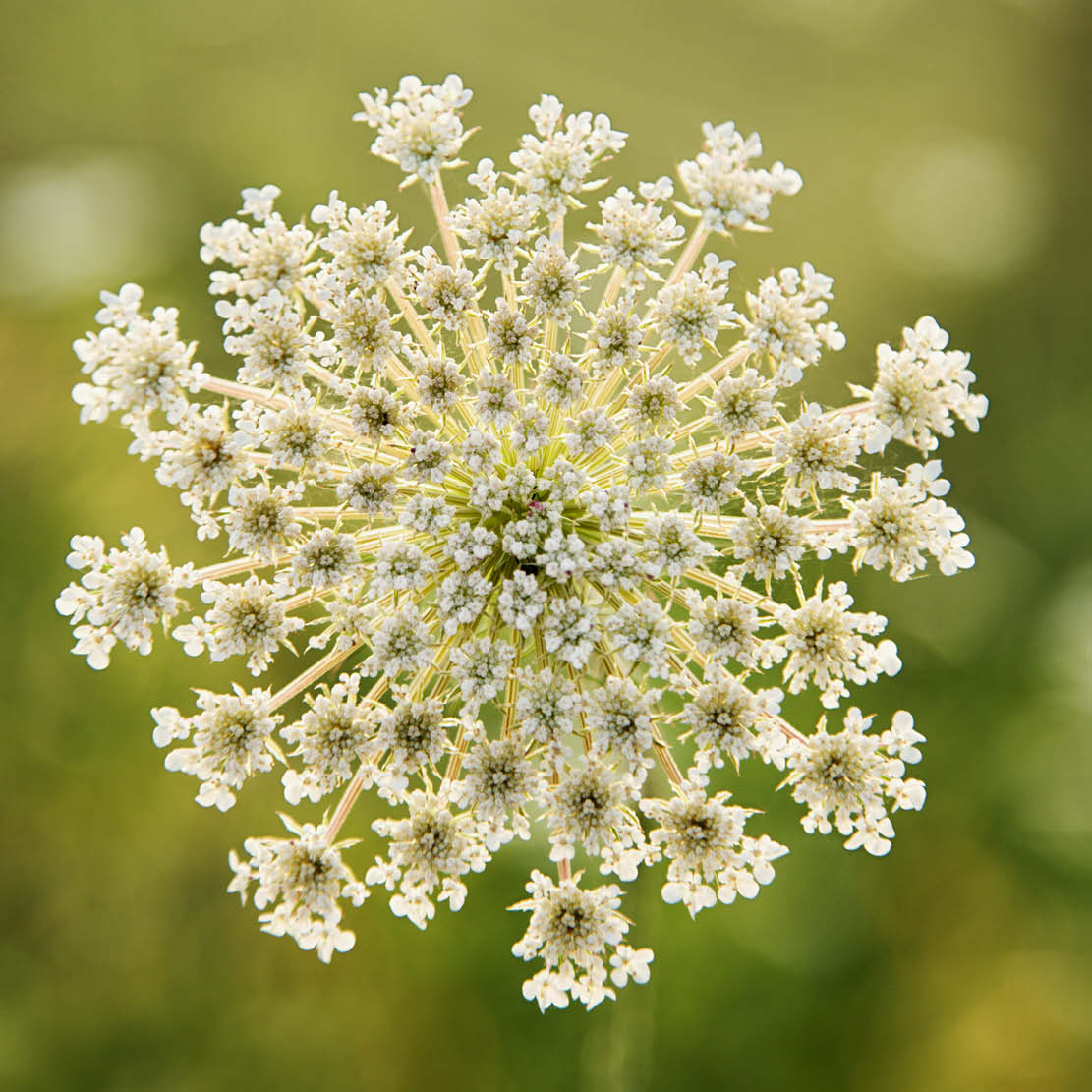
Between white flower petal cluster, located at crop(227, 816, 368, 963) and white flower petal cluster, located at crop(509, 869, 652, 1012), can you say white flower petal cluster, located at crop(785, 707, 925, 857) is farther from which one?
white flower petal cluster, located at crop(227, 816, 368, 963)

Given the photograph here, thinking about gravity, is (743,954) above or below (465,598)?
below

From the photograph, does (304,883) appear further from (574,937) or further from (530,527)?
(530,527)

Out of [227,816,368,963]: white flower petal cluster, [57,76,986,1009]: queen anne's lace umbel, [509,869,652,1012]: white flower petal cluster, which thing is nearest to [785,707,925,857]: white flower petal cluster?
[57,76,986,1009]: queen anne's lace umbel

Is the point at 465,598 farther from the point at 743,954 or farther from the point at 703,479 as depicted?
the point at 743,954

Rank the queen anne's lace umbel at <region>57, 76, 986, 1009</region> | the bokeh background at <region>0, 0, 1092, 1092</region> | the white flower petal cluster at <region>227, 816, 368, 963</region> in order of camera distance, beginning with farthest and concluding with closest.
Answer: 1. the bokeh background at <region>0, 0, 1092, 1092</region>
2. the white flower petal cluster at <region>227, 816, 368, 963</region>
3. the queen anne's lace umbel at <region>57, 76, 986, 1009</region>

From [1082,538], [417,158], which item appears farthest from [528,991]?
[1082,538]

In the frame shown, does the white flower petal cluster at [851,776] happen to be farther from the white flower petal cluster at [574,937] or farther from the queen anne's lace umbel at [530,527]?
the white flower petal cluster at [574,937]
